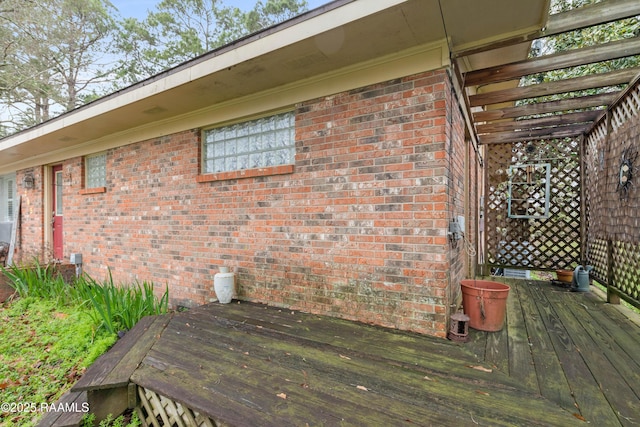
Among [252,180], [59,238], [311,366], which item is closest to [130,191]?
[252,180]

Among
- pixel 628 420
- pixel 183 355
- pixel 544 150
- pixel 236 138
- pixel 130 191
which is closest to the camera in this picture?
pixel 628 420

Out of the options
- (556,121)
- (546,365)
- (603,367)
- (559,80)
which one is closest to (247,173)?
(546,365)

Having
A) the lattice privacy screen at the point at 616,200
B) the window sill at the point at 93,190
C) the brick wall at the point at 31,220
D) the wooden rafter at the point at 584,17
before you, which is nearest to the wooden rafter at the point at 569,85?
the lattice privacy screen at the point at 616,200

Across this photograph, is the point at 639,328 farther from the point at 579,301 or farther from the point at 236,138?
the point at 236,138

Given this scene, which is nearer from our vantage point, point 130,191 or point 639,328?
point 639,328

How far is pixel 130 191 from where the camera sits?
15.5 feet

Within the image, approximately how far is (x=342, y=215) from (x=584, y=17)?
2.59m

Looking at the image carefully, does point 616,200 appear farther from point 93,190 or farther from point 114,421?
point 93,190

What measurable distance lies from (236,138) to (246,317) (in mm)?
2276

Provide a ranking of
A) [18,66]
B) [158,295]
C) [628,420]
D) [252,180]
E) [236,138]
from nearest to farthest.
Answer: [628,420] < [252,180] < [236,138] < [158,295] < [18,66]

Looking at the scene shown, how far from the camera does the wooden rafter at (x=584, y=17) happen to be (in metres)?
2.32

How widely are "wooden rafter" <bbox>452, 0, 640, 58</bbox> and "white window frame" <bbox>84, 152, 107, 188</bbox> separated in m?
6.10

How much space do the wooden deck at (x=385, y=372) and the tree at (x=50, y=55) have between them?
1229 centimetres

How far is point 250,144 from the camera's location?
12.2ft
